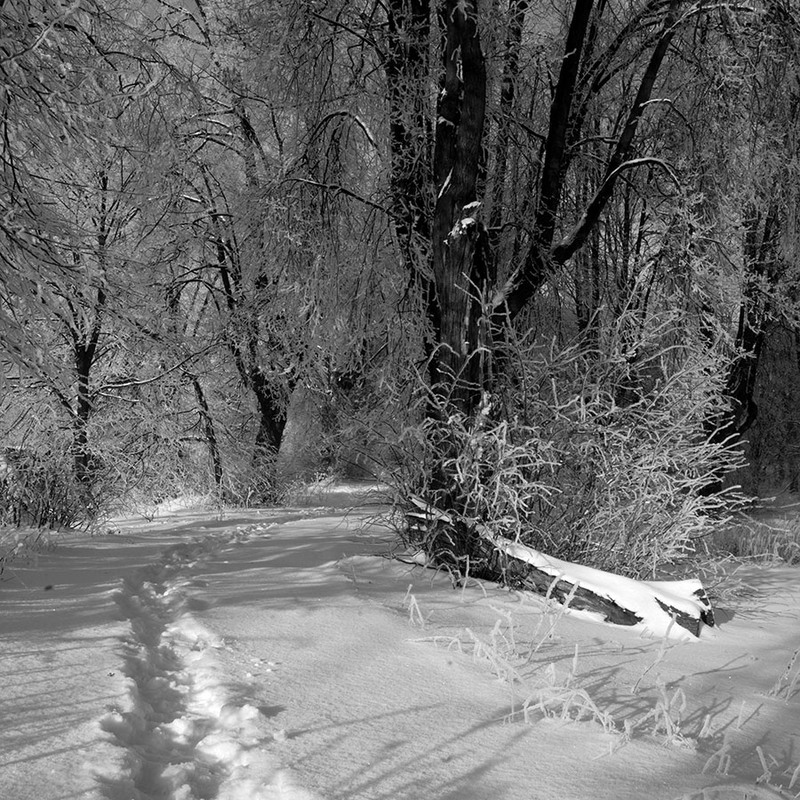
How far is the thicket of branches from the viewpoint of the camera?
4.50m

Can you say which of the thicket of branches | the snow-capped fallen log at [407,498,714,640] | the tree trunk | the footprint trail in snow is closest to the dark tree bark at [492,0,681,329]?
the thicket of branches

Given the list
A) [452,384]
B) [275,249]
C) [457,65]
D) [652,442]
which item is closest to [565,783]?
[452,384]

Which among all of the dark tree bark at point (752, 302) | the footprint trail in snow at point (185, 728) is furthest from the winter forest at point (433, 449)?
the dark tree bark at point (752, 302)

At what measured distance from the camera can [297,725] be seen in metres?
2.26

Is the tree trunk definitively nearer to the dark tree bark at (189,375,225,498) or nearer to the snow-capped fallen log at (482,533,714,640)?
the snow-capped fallen log at (482,533,714,640)

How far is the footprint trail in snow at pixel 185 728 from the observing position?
1.86 m

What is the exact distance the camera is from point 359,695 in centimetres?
255

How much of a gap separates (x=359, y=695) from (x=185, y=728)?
0.60m

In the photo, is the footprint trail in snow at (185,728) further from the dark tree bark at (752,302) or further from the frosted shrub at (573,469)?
the dark tree bark at (752,302)

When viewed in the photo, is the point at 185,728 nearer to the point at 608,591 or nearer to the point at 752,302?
the point at 608,591

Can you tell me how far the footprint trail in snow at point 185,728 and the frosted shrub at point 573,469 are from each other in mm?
1762

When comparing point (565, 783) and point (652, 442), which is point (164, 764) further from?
point (652, 442)

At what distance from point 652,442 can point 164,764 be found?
378 cm

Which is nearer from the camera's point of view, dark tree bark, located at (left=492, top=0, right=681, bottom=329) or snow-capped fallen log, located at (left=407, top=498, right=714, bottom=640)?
snow-capped fallen log, located at (left=407, top=498, right=714, bottom=640)
